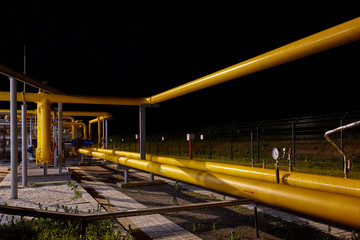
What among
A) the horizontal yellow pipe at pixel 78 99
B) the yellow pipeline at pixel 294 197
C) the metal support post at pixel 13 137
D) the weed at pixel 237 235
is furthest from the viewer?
the horizontal yellow pipe at pixel 78 99

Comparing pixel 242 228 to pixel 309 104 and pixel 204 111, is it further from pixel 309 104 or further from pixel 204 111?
pixel 204 111

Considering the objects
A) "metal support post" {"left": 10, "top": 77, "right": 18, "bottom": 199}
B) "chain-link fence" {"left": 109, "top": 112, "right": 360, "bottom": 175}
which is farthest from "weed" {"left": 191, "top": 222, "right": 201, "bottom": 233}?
"metal support post" {"left": 10, "top": 77, "right": 18, "bottom": 199}

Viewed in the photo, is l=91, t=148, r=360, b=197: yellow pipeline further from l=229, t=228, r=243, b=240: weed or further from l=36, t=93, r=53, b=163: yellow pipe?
l=36, t=93, r=53, b=163: yellow pipe

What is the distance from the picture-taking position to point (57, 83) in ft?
48.7

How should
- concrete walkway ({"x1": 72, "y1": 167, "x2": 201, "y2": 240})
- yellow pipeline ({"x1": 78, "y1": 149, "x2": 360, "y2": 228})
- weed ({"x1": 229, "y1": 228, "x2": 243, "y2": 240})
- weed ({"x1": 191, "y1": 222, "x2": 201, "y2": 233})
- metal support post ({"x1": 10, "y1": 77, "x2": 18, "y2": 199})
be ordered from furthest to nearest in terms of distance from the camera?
metal support post ({"x1": 10, "y1": 77, "x2": 18, "y2": 199}), weed ({"x1": 191, "y1": 222, "x2": 201, "y2": 233}), concrete walkway ({"x1": 72, "y1": 167, "x2": 201, "y2": 240}), weed ({"x1": 229, "y1": 228, "x2": 243, "y2": 240}), yellow pipeline ({"x1": 78, "y1": 149, "x2": 360, "y2": 228})

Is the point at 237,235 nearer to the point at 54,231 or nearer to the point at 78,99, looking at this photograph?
the point at 54,231

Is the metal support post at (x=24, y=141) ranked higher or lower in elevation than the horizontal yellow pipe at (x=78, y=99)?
lower

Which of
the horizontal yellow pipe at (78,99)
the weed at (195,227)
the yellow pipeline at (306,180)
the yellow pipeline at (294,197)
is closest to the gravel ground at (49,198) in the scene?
the weed at (195,227)

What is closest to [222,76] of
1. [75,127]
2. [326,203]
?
Answer: [326,203]

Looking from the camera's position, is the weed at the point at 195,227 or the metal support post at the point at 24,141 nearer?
the weed at the point at 195,227

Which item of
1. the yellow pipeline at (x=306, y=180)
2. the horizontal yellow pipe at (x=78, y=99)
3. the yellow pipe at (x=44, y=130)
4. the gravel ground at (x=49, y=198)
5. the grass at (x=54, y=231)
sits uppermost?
the horizontal yellow pipe at (x=78, y=99)

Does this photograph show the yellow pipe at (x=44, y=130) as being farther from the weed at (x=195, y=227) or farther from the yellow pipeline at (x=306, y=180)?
the weed at (x=195, y=227)

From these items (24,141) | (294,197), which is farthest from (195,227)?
(24,141)

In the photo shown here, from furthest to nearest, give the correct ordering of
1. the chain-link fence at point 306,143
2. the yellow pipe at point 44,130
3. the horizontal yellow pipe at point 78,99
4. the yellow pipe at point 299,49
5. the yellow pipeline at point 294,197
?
the chain-link fence at point 306,143 → the yellow pipe at point 44,130 → the horizontal yellow pipe at point 78,99 → the yellow pipe at point 299,49 → the yellow pipeline at point 294,197
